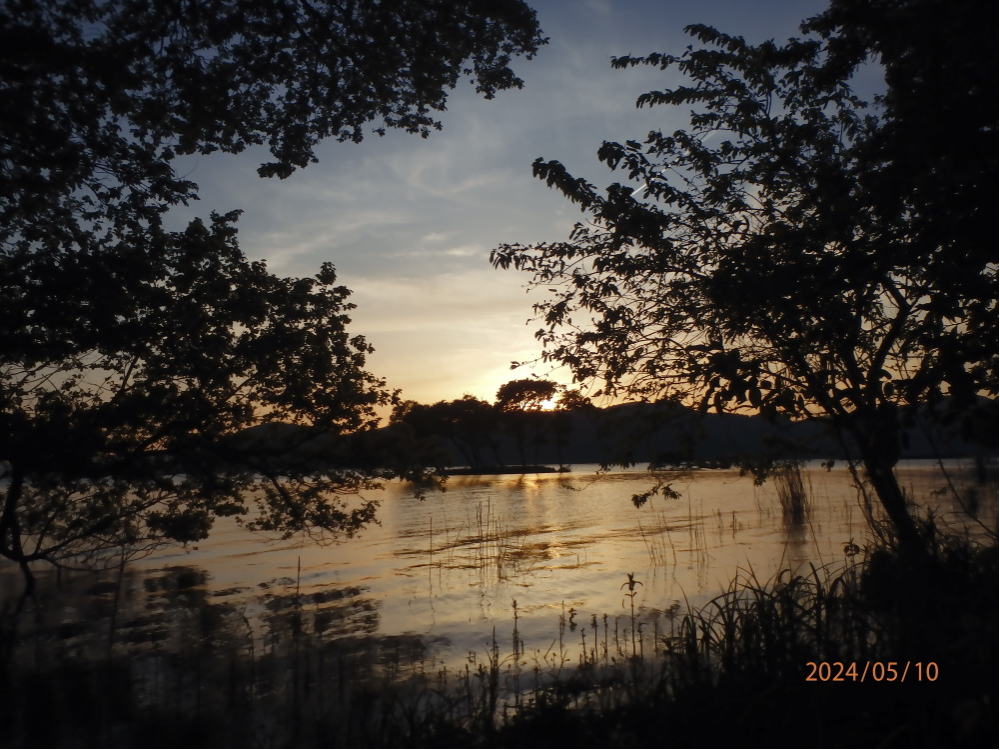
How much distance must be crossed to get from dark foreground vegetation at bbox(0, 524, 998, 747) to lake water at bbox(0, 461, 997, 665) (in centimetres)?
46

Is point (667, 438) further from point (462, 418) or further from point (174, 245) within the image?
point (462, 418)

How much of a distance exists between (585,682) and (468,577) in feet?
Answer: 25.7

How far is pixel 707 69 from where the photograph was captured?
948 cm

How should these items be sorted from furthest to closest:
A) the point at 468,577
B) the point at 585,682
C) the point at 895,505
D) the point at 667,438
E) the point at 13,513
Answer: the point at 468,577
the point at 13,513
the point at 667,438
the point at 895,505
the point at 585,682

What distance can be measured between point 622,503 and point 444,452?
74.3 ft

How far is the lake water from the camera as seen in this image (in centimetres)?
1073

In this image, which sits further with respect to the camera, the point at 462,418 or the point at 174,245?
the point at 462,418

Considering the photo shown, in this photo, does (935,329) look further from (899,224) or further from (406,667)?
(406,667)

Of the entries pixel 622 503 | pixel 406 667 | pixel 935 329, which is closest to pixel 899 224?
pixel 935 329

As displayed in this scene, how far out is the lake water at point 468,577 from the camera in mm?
10734
